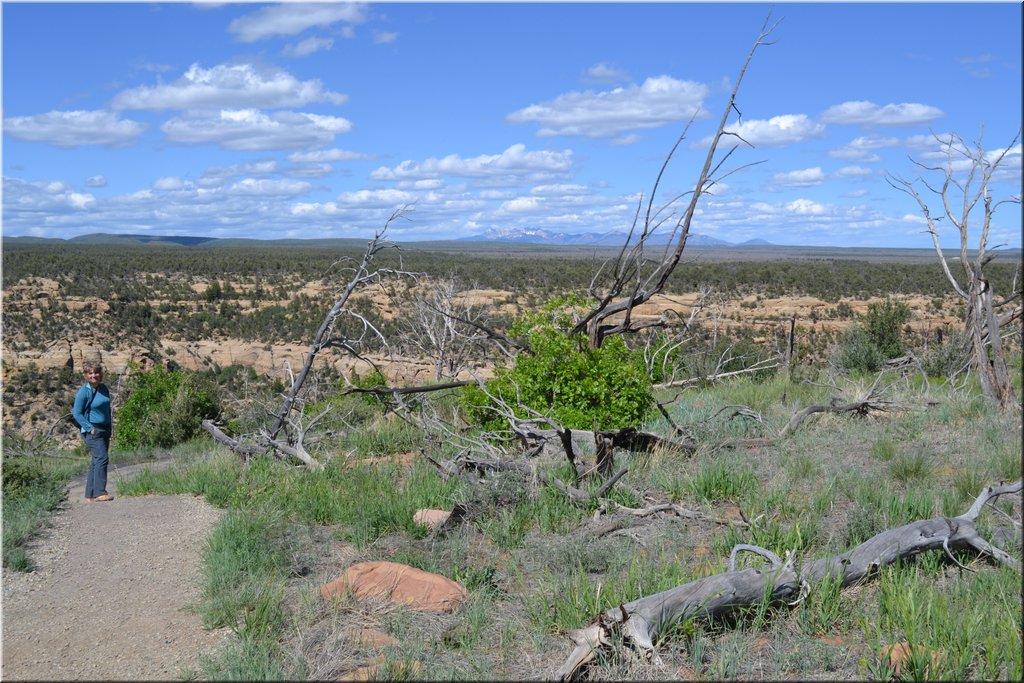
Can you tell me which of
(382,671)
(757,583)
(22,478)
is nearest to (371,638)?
(382,671)

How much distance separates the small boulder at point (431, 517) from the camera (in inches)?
271

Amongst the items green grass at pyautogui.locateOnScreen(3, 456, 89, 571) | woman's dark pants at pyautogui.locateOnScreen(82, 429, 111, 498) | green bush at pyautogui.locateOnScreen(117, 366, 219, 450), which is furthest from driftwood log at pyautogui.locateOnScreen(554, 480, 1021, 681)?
green bush at pyautogui.locateOnScreen(117, 366, 219, 450)

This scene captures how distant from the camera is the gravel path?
486cm

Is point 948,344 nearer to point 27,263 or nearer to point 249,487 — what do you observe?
point 249,487

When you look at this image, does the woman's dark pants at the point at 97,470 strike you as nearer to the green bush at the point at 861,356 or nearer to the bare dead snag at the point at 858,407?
the bare dead snag at the point at 858,407

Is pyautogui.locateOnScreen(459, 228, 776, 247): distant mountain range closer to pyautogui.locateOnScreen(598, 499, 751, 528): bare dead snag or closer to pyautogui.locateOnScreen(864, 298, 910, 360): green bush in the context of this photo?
pyautogui.locateOnScreen(598, 499, 751, 528): bare dead snag

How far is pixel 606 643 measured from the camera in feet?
15.4

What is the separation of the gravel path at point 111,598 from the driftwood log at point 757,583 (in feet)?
7.30

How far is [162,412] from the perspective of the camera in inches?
622

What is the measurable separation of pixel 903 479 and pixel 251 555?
5436 millimetres

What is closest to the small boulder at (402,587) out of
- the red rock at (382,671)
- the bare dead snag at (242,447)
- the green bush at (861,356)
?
the red rock at (382,671)

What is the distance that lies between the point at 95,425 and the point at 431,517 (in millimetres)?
4083

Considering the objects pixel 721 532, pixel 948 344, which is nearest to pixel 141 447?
pixel 721 532

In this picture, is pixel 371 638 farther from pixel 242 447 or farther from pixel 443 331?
pixel 443 331
